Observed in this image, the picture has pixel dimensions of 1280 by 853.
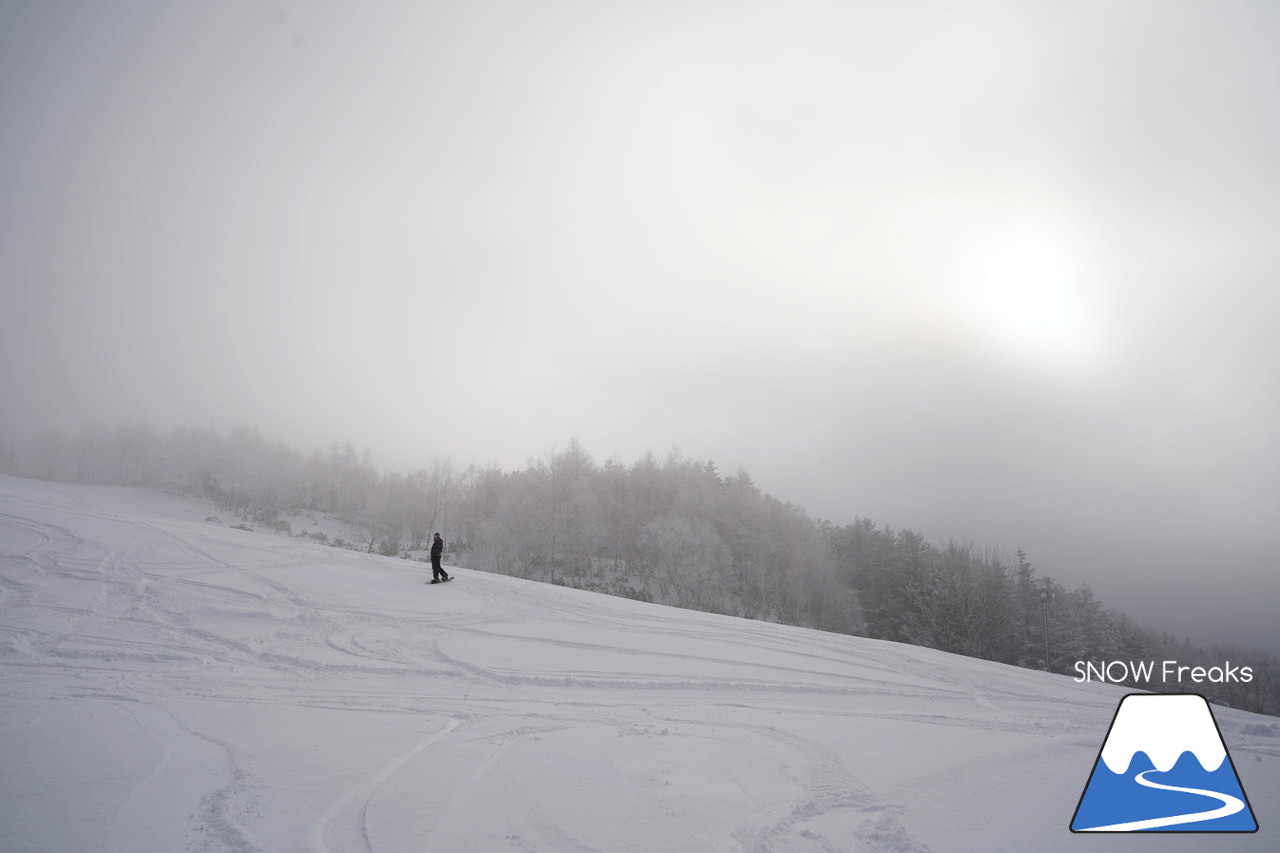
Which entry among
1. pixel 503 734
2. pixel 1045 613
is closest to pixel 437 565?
pixel 503 734

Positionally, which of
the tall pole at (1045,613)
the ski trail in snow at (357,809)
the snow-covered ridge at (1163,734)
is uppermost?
the snow-covered ridge at (1163,734)

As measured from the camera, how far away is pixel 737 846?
14.3 ft

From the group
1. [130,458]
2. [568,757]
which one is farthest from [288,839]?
[130,458]

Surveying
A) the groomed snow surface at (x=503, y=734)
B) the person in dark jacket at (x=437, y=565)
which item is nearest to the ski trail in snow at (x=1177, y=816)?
the groomed snow surface at (x=503, y=734)

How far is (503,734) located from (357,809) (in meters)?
2.05

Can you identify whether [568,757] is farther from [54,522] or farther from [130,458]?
[130,458]

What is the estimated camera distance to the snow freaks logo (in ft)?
14.6

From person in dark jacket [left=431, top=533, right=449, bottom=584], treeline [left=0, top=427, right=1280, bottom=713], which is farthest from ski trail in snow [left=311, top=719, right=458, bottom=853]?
treeline [left=0, top=427, right=1280, bottom=713]

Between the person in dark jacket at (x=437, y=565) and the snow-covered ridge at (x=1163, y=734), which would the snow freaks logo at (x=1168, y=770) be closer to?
the snow-covered ridge at (x=1163, y=734)

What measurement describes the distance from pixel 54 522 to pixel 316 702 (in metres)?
19.8

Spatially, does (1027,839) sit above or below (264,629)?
above

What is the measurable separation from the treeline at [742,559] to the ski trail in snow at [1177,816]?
37749 mm

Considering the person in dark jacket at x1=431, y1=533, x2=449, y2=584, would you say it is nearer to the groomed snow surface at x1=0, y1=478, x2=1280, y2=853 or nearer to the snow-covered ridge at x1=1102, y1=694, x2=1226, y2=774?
the groomed snow surface at x1=0, y1=478, x2=1280, y2=853

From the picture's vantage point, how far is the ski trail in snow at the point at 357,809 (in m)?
4.23
